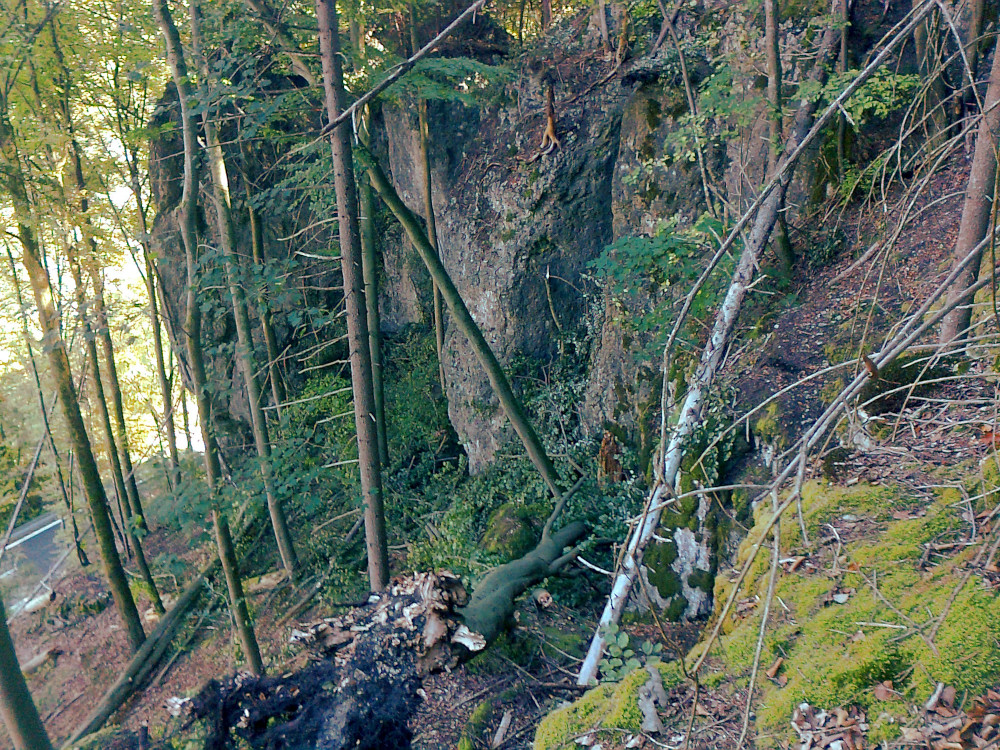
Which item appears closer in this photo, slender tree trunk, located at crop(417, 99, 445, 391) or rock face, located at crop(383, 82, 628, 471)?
rock face, located at crop(383, 82, 628, 471)

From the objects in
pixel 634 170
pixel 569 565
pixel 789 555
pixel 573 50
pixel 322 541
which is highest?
pixel 573 50

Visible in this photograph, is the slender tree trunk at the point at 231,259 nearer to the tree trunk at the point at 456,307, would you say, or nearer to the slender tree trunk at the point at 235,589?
the slender tree trunk at the point at 235,589

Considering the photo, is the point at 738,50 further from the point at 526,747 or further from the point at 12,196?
the point at 12,196

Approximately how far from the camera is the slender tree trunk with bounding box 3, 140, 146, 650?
691 cm

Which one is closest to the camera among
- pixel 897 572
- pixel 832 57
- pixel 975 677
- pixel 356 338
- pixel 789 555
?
pixel 975 677

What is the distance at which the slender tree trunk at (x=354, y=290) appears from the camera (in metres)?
4.21

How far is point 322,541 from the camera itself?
1041 centimetres

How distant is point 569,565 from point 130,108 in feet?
33.8

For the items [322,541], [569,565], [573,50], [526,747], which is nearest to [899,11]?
[573,50]

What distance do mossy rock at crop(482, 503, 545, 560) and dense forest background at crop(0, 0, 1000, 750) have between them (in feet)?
0.27

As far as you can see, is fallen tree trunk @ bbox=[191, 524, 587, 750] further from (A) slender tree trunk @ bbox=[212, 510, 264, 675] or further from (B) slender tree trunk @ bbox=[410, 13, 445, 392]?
(B) slender tree trunk @ bbox=[410, 13, 445, 392]

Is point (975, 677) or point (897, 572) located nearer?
point (975, 677)

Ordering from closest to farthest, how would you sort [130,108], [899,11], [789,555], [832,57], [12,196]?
[789,555]
[832,57]
[899,11]
[12,196]
[130,108]

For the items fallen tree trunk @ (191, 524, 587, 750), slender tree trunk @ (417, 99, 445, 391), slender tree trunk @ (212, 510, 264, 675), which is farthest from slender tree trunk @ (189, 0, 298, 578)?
slender tree trunk @ (417, 99, 445, 391)
